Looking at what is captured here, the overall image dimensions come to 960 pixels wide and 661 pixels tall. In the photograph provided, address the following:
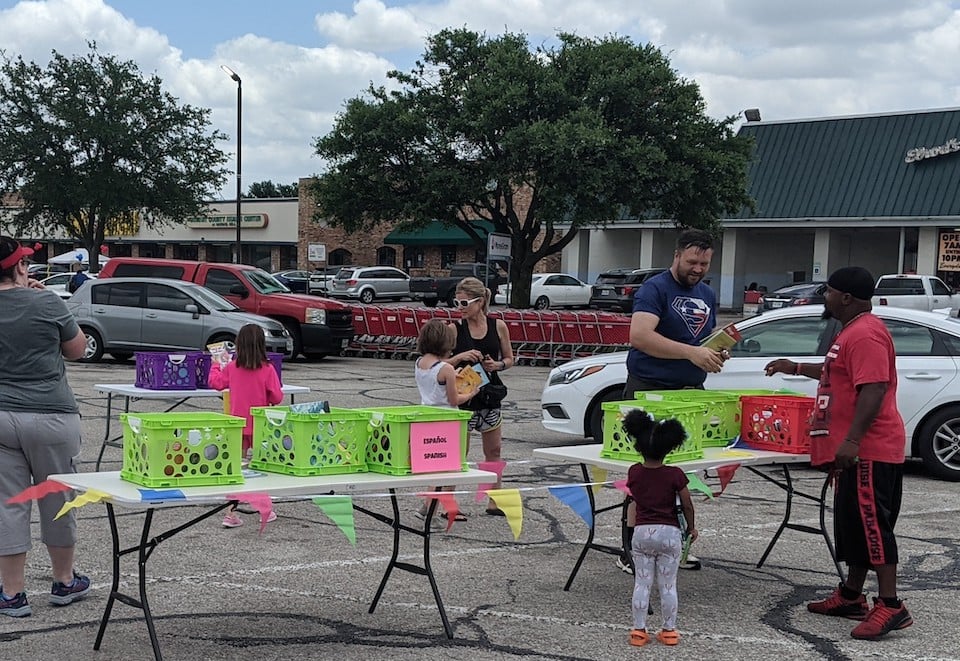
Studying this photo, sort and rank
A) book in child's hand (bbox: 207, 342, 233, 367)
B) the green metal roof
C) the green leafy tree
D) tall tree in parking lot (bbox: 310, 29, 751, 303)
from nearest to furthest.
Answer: book in child's hand (bbox: 207, 342, 233, 367), tall tree in parking lot (bbox: 310, 29, 751, 303), the green metal roof, the green leafy tree

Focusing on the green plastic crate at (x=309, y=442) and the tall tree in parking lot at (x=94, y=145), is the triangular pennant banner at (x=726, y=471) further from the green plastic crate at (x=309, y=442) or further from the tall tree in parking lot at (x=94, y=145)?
the tall tree in parking lot at (x=94, y=145)

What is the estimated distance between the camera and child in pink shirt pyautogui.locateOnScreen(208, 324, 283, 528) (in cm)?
791

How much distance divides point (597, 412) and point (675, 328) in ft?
16.1

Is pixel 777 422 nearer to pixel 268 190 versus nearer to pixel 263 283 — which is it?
pixel 263 283

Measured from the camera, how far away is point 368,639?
17.9 feet

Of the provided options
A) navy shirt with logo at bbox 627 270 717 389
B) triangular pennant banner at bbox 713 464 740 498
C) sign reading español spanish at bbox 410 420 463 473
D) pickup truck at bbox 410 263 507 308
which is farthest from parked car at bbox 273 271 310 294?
sign reading español spanish at bbox 410 420 463 473

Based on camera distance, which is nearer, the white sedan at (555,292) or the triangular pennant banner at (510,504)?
the triangular pennant banner at (510,504)

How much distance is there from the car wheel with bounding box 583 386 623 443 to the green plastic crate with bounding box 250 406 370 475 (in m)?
Result: 6.20

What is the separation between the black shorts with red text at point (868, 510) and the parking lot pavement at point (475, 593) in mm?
416

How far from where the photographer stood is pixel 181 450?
15.8 feet

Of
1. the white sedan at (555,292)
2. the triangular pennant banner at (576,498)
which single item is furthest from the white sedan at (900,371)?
the white sedan at (555,292)

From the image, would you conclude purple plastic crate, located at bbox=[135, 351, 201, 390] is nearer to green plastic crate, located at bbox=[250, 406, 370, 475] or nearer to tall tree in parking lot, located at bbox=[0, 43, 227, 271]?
green plastic crate, located at bbox=[250, 406, 370, 475]

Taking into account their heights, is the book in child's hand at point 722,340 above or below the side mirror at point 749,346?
above

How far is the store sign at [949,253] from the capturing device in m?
40.7
